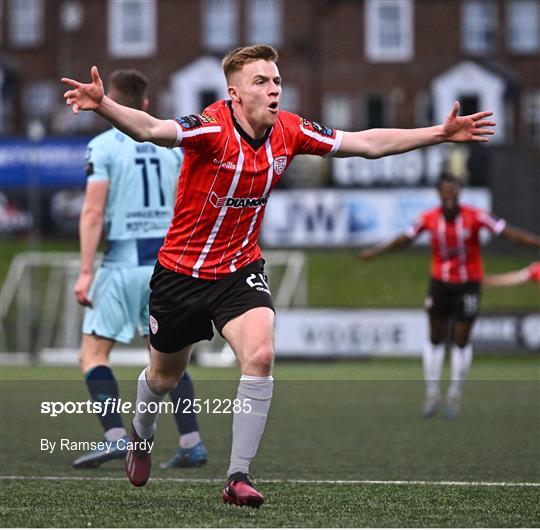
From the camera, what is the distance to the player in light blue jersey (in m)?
8.71

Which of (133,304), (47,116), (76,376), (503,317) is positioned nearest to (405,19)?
(47,116)

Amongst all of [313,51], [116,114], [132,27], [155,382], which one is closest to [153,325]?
[155,382]

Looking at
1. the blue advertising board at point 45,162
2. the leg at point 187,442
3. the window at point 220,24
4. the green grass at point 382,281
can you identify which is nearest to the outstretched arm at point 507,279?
the green grass at point 382,281

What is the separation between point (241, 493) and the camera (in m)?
6.27

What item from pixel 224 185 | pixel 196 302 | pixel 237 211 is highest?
pixel 224 185

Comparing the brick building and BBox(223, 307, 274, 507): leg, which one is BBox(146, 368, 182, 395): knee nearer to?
BBox(223, 307, 274, 507): leg

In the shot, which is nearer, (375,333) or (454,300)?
(454,300)

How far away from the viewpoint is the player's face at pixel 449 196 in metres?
13.3

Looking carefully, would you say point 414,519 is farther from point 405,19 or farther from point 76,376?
point 405,19

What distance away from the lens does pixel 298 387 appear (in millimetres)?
16578

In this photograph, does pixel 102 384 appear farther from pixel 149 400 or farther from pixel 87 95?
pixel 87 95

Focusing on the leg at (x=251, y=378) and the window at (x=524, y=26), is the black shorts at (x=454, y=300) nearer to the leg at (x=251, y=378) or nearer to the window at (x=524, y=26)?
the leg at (x=251, y=378)

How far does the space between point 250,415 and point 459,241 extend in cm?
713

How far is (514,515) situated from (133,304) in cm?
315
